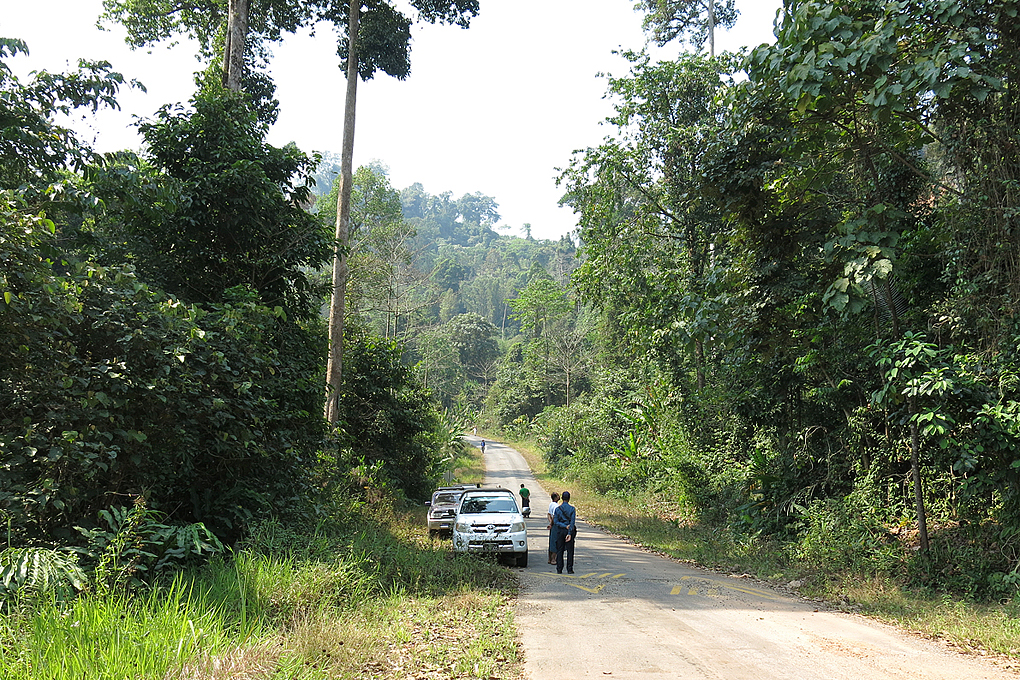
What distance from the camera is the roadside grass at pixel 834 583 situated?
312 inches

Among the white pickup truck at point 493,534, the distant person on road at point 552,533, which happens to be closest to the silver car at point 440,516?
the white pickup truck at point 493,534

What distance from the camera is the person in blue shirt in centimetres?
1274

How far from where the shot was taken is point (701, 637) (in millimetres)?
7641

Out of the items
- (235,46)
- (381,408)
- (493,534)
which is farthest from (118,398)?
(381,408)

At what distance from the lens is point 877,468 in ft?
41.1

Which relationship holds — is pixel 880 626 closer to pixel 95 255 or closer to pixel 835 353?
pixel 835 353

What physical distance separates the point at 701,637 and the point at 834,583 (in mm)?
4913

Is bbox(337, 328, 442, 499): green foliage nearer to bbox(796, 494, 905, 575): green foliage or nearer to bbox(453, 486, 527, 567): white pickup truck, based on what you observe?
bbox(453, 486, 527, 567): white pickup truck

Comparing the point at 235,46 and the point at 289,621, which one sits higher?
the point at 235,46

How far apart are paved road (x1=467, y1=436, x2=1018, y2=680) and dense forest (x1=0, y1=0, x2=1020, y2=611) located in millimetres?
2934

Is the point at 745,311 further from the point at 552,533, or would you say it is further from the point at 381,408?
the point at 381,408

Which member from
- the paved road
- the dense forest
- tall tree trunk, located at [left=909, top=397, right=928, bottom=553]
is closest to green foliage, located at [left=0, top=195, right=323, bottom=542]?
the dense forest

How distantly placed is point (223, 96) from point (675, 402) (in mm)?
18913

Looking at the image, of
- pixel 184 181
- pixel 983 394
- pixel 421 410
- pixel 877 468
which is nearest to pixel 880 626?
pixel 983 394
